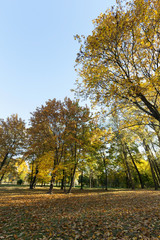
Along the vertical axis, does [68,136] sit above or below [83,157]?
above

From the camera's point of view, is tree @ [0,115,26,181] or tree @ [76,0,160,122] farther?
tree @ [0,115,26,181]

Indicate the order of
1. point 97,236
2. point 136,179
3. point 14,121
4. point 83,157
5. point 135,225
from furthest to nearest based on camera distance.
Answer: point 136,179 < point 14,121 < point 83,157 < point 135,225 < point 97,236

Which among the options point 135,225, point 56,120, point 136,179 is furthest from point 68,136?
point 136,179

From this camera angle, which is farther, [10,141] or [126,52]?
[10,141]

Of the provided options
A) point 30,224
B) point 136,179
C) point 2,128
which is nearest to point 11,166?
point 2,128

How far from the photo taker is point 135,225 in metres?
5.09

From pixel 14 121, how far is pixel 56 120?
12.1m

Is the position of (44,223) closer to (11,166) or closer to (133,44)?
(133,44)

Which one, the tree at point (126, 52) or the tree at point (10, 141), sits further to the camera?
the tree at point (10, 141)

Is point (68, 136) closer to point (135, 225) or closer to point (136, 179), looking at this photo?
point (135, 225)

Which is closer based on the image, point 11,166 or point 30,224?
point 30,224

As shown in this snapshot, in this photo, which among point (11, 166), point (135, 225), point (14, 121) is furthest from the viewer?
point (14, 121)

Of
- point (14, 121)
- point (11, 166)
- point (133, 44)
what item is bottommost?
point (11, 166)

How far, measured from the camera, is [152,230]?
458cm
